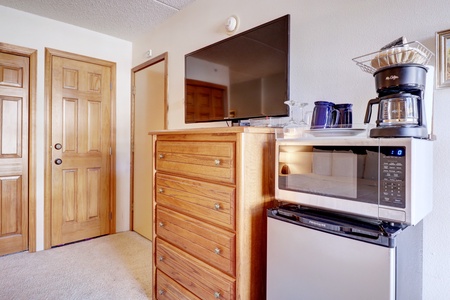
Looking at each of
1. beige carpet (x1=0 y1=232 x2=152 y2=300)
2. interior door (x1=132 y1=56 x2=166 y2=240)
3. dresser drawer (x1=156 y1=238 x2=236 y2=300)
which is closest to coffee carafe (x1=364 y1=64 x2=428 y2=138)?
dresser drawer (x1=156 y1=238 x2=236 y2=300)

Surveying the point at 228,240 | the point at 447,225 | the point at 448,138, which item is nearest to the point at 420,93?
the point at 448,138

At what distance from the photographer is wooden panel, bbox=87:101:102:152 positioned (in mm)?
3189

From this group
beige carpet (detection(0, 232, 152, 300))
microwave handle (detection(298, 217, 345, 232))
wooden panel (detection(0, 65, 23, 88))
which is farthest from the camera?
wooden panel (detection(0, 65, 23, 88))

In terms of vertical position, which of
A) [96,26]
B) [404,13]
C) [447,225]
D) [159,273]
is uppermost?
[96,26]

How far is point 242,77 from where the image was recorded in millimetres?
1736

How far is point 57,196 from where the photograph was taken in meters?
2.99

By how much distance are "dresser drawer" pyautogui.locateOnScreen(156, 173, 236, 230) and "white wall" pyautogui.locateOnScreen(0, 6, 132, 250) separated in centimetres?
183

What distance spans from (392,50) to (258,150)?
2.30 ft

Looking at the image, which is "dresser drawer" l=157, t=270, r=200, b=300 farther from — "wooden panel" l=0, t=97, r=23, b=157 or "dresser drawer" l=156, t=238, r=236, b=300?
"wooden panel" l=0, t=97, r=23, b=157

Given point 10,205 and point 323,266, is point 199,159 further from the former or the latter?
point 10,205

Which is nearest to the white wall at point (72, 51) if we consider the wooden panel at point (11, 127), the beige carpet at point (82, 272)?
the wooden panel at point (11, 127)

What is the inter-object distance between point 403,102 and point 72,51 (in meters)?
3.32

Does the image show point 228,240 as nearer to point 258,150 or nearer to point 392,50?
point 258,150

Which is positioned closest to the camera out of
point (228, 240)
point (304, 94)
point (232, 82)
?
point (228, 240)
